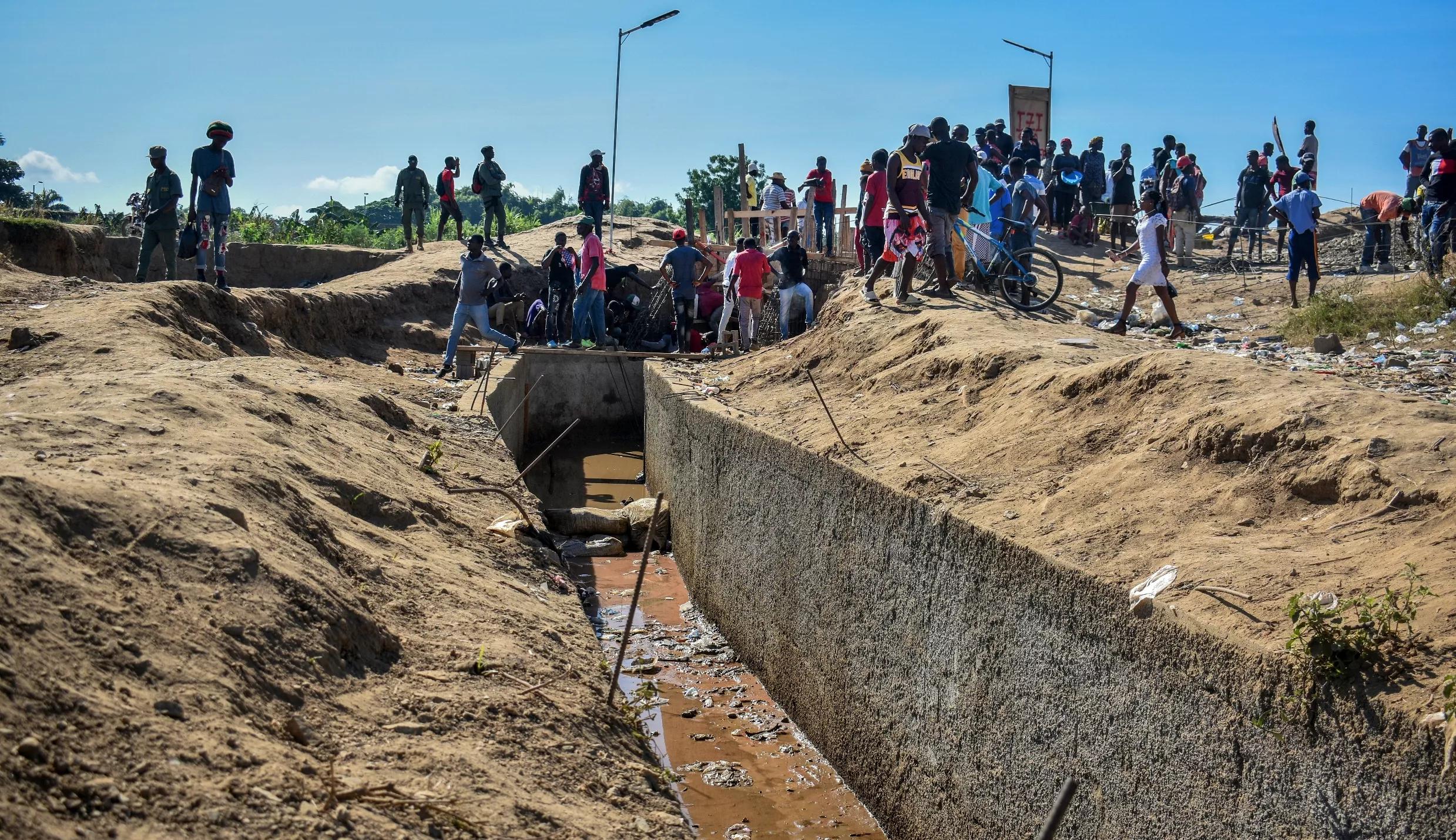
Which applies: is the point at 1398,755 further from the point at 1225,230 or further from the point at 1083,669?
the point at 1225,230

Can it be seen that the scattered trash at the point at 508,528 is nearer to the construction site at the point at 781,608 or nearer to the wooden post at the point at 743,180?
the construction site at the point at 781,608

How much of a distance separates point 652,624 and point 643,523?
2.17 meters

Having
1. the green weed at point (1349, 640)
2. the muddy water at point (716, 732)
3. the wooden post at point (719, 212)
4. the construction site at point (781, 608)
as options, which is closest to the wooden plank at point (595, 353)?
the muddy water at point (716, 732)

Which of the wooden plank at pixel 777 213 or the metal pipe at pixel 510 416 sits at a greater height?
the wooden plank at pixel 777 213

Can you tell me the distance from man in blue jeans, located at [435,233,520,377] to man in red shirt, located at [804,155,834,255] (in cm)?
647

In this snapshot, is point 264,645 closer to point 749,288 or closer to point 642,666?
point 642,666

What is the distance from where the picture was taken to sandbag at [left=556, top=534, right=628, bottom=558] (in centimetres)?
1044

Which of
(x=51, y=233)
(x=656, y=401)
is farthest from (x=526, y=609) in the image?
(x=51, y=233)

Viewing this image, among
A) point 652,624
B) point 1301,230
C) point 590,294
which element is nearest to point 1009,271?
point 1301,230

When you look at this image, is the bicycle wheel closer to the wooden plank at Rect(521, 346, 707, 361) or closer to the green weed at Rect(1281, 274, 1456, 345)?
the green weed at Rect(1281, 274, 1456, 345)

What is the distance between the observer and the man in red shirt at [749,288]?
516 inches

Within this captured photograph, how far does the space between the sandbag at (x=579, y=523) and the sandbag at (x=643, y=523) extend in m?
0.17

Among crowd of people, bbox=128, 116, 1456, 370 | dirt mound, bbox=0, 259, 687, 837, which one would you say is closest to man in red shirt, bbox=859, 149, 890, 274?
crowd of people, bbox=128, 116, 1456, 370

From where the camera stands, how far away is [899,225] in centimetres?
1004
